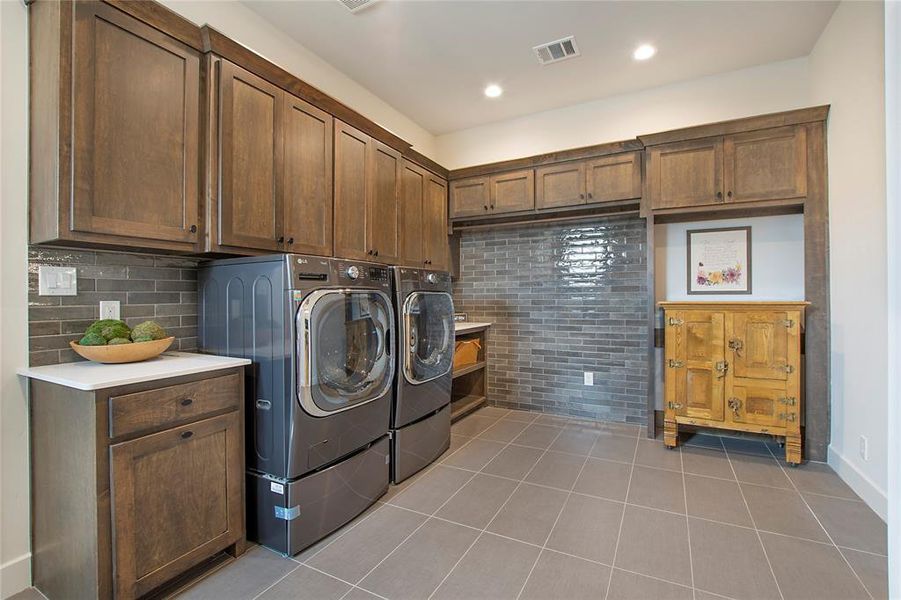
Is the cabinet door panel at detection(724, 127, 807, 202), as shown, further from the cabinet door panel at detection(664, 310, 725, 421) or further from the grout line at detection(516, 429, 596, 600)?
the grout line at detection(516, 429, 596, 600)

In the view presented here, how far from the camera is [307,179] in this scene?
2477 millimetres

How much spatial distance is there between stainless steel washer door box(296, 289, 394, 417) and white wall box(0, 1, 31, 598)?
1.10 m

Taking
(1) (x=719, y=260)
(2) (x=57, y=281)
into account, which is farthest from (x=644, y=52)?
(2) (x=57, y=281)

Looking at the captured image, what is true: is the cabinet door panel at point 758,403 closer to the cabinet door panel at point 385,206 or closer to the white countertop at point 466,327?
the white countertop at point 466,327

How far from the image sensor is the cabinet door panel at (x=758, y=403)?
9.20ft

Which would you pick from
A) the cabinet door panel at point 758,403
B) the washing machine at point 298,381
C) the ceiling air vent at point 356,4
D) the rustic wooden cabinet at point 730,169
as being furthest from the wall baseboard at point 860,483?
the ceiling air vent at point 356,4

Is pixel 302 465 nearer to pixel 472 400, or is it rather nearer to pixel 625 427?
pixel 472 400

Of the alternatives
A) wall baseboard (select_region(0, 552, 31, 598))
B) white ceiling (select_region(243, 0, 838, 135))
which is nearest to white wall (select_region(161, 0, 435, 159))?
white ceiling (select_region(243, 0, 838, 135))

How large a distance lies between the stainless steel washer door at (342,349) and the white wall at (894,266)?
6.10ft

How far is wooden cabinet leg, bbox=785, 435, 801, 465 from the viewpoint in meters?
2.73

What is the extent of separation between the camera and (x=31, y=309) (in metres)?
1.73

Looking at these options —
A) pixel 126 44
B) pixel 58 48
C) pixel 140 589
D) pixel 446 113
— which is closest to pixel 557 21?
pixel 446 113

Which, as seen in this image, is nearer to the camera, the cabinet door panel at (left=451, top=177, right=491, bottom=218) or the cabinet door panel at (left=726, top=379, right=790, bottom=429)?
the cabinet door panel at (left=726, top=379, right=790, bottom=429)

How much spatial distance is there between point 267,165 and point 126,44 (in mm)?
704
